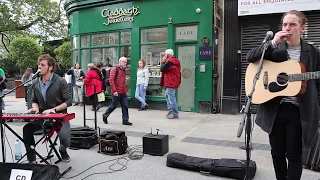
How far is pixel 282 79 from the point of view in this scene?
2807 mm

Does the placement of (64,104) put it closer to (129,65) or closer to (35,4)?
(129,65)

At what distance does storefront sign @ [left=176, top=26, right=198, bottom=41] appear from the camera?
9266 millimetres

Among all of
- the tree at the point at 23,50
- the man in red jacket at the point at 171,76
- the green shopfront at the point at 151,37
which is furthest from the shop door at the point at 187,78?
the tree at the point at 23,50

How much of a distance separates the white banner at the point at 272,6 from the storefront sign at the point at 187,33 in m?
1.52

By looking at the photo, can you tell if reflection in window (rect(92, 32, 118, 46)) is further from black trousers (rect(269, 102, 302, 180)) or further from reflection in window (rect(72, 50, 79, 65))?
black trousers (rect(269, 102, 302, 180))

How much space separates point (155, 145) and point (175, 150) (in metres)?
0.50

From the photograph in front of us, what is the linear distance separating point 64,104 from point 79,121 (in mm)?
4033

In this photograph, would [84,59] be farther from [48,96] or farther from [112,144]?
[48,96]

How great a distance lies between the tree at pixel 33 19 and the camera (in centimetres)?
1986

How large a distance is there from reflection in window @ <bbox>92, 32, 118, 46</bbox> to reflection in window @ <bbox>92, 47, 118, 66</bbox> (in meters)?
0.24

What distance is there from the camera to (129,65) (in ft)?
34.9

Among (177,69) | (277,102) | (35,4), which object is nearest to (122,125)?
(177,69)

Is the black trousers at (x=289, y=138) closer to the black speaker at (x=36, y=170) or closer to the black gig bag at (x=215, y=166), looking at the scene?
the black gig bag at (x=215, y=166)

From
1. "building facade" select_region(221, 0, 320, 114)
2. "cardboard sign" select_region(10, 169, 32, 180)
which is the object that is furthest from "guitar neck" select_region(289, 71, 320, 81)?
"building facade" select_region(221, 0, 320, 114)
